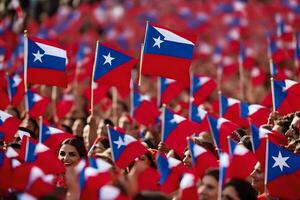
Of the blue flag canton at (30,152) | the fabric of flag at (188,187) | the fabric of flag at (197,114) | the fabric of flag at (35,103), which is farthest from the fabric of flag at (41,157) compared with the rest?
the fabric of flag at (35,103)

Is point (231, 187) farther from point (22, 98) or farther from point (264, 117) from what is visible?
point (22, 98)

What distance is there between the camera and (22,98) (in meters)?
15.8

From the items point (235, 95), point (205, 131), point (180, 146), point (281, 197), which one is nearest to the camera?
point (281, 197)

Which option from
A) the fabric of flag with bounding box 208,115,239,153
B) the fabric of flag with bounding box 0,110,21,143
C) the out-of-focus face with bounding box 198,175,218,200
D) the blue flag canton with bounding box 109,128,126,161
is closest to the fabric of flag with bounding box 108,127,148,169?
the blue flag canton with bounding box 109,128,126,161

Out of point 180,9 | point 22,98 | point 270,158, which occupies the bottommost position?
point 180,9

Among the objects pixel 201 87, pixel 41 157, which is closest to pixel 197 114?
pixel 201 87

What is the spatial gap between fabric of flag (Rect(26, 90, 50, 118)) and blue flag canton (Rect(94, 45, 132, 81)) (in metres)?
2.59

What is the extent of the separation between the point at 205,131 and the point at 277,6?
19556mm

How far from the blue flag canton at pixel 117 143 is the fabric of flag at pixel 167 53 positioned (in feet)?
7.29

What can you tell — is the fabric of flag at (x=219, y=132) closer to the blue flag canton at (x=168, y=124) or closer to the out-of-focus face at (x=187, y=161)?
the out-of-focus face at (x=187, y=161)

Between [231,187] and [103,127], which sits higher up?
[231,187]

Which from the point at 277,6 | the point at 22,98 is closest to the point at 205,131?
the point at 22,98

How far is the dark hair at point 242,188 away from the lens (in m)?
7.76

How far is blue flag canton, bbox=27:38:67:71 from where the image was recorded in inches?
500
